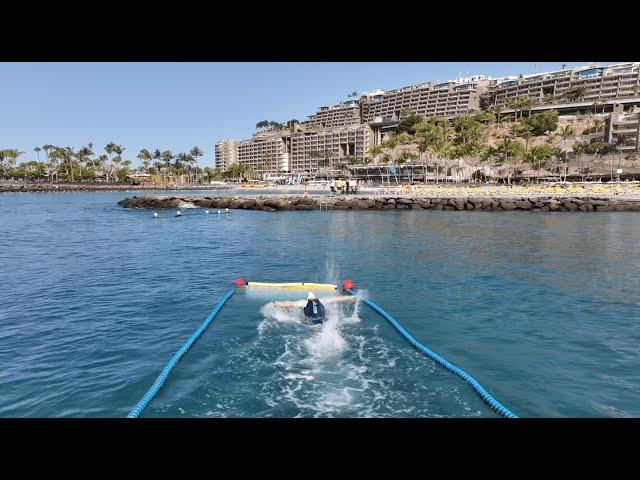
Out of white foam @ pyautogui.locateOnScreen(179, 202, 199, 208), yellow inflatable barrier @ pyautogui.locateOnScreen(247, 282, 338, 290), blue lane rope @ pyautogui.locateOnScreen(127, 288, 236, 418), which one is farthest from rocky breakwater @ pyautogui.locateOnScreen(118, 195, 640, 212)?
blue lane rope @ pyautogui.locateOnScreen(127, 288, 236, 418)

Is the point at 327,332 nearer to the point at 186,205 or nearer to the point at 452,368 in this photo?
the point at 452,368

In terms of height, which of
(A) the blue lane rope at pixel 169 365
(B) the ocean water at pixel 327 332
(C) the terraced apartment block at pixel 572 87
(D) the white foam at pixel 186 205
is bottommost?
(B) the ocean water at pixel 327 332

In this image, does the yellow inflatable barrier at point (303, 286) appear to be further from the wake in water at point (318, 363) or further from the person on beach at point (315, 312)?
the person on beach at point (315, 312)

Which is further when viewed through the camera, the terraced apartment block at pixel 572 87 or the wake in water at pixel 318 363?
the terraced apartment block at pixel 572 87

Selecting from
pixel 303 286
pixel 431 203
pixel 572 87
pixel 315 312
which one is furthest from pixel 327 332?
pixel 572 87

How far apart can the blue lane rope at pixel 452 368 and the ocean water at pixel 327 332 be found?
8.0 inches

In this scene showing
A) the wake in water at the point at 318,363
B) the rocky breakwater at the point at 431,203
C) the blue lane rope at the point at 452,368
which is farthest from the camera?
the rocky breakwater at the point at 431,203

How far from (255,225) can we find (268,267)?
24.5m

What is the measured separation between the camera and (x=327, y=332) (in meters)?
14.6

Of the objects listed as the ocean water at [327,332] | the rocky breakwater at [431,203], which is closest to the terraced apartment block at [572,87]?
the rocky breakwater at [431,203]

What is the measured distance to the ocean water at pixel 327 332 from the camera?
10.3 m
